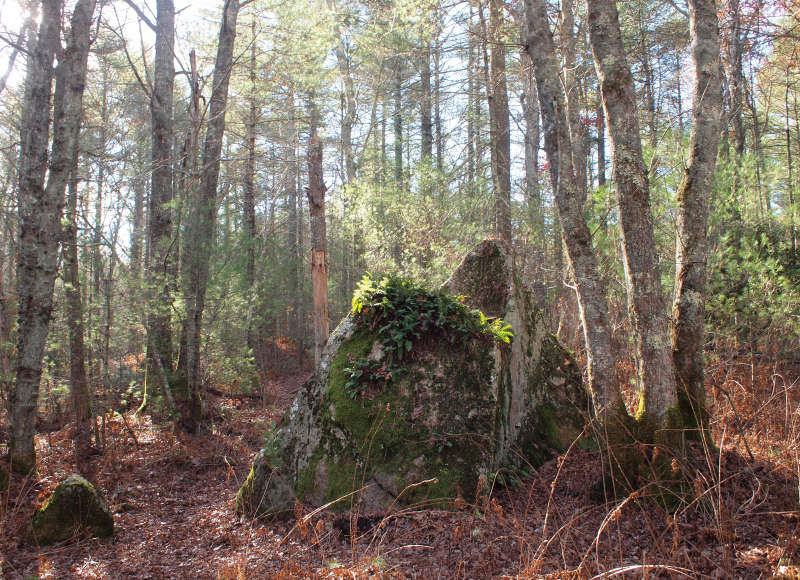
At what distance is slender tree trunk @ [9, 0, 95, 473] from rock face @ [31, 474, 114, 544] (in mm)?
1206

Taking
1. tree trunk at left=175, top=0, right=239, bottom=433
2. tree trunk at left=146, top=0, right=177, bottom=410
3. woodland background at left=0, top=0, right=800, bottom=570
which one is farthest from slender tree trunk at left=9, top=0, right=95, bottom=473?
tree trunk at left=175, top=0, right=239, bottom=433

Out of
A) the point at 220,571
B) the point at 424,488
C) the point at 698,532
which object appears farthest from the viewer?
the point at 424,488

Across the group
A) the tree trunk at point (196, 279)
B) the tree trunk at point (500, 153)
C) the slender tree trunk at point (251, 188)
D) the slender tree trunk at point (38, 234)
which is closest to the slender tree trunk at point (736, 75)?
the tree trunk at point (500, 153)

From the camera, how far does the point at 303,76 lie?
1250cm

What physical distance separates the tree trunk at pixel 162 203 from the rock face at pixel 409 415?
3072 mm

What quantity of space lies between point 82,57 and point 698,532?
24.3 feet

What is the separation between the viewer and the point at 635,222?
3.89 metres

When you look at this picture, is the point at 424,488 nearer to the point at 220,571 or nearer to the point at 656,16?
the point at 220,571

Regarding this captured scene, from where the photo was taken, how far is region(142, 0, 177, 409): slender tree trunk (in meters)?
6.98

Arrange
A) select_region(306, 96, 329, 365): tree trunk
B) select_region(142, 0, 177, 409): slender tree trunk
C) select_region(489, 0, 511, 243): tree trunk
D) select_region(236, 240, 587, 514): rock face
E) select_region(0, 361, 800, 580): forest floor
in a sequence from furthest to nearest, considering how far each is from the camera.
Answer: select_region(489, 0, 511, 243): tree trunk, select_region(306, 96, 329, 365): tree trunk, select_region(142, 0, 177, 409): slender tree trunk, select_region(236, 240, 587, 514): rock face, select_region(0, 361, 800, 580): forest floor

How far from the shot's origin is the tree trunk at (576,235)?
4344mm

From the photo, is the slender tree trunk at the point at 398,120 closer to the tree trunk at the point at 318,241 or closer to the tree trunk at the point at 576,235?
the tree trunk at the point at 318,241

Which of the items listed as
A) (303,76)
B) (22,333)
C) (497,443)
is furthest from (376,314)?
(303,76)

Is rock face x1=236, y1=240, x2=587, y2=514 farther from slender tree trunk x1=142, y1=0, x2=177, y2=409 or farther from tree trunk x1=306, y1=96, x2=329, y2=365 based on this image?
slender tree trunk x1=142, y1=0, x2=177, y2=409
